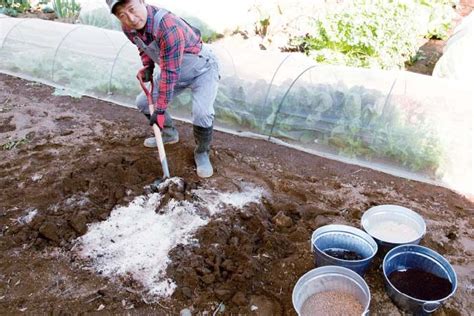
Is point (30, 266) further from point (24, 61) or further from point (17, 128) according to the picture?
point (24, 61)

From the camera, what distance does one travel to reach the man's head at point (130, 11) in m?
2.68

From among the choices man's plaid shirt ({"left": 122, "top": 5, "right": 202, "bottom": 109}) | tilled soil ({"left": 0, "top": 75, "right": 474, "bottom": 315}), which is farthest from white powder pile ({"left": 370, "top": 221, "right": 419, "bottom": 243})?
man's plaid shirt ({"left": 122, "top": 5, "right": 202, "bottom": 109})

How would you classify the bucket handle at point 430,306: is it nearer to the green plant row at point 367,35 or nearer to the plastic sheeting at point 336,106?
the plastic sheeting at point 336,106

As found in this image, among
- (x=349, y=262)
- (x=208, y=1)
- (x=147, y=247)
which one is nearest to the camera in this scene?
(x=349, y=262)

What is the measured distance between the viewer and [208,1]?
738 centimetres

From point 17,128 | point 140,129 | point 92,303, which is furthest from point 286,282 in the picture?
point 17,128

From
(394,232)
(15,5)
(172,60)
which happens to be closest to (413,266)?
(394,232)

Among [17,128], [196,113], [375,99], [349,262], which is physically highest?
[375,99]

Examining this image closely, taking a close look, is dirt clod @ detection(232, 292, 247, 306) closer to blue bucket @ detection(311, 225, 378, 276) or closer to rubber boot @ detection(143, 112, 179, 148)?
blue bucket @ detection(311, 225, 378, 276)

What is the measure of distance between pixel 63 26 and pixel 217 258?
4769 mm

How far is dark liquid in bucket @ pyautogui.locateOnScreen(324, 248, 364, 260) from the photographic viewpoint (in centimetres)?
281

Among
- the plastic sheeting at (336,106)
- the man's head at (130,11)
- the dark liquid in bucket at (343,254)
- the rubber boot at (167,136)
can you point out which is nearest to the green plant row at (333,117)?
the plastic sheeting at (336,106)

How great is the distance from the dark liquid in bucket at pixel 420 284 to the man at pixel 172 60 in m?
1.86

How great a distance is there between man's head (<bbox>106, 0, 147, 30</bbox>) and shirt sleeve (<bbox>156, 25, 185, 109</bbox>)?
194 mm
